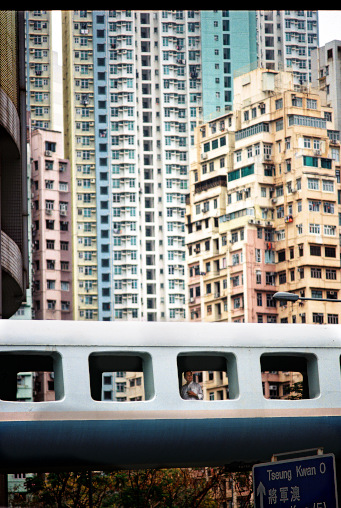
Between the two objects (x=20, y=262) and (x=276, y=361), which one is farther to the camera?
(x=20, y=262)

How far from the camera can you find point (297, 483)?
245 inches

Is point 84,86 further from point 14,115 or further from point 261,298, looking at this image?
point 14,115

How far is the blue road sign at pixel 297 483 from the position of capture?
5910 mm

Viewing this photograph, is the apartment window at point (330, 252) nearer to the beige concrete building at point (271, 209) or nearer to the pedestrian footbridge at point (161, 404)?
the beige concrete building at point (271, 209)

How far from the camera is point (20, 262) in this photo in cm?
2833

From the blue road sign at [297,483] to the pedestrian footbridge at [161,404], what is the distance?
592 centimetres

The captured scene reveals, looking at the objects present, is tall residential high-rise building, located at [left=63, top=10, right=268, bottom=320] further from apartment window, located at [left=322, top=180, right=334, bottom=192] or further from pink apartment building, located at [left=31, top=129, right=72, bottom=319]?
apartment window, located at [left=322, top=180, right=334, bottom=192]

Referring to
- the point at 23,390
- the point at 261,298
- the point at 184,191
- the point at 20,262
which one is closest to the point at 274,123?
the point at 261,298

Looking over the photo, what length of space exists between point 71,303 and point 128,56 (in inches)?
1325

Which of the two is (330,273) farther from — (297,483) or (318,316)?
(297,483)

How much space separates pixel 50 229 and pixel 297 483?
118 meters

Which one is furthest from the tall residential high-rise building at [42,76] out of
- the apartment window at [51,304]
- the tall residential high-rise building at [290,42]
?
the tall residential high-rise building at [290,42]

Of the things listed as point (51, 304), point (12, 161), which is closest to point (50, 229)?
point (51, 304)

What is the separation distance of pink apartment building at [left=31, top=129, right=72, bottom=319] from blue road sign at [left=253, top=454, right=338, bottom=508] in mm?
113589
